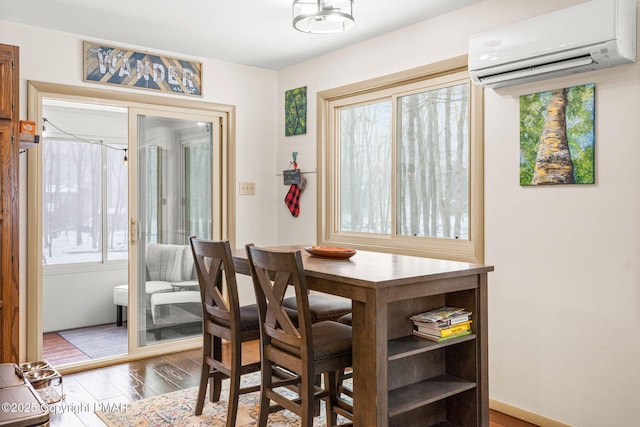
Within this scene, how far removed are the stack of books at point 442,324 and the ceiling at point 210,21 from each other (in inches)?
76.7

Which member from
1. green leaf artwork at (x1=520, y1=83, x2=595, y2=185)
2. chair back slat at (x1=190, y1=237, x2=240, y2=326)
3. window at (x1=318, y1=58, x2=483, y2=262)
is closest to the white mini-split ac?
green leaf artwork at (x1=520, y1=83, x2=595, y2=185)

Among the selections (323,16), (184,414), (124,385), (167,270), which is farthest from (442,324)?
(167,270)

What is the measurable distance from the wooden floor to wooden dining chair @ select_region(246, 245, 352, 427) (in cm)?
119

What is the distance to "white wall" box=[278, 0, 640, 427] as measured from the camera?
2.52 metres

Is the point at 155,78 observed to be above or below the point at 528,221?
above

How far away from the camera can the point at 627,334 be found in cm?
251

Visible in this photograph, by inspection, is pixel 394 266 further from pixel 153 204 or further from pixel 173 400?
pixel 153 204

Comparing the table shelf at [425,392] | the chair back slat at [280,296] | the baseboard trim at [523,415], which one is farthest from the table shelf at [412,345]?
the baseboard trim at [523,415]

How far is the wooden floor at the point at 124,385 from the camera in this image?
2.99 meters

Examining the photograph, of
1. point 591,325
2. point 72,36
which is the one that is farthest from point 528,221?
point 72,36

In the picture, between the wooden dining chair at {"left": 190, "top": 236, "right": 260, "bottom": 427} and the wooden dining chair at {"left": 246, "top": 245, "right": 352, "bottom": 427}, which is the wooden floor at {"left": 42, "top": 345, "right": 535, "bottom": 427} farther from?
the wooden dining chair at {"left": 246, "top": 245, "right": 352, "bottom": 427}

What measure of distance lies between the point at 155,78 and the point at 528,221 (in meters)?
3.00

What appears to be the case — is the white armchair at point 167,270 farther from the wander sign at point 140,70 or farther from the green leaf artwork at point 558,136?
the green leaf artwork at point 558,136

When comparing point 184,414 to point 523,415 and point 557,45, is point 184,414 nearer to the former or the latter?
point 523,415
